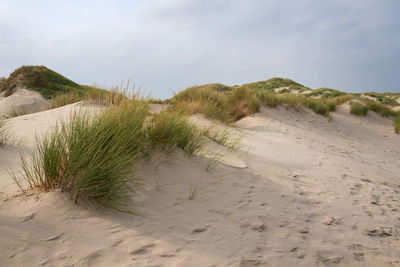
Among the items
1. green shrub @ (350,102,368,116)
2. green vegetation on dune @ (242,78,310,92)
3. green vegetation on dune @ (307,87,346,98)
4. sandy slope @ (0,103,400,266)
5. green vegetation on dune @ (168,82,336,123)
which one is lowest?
sandy slope @ (0,103,400,266)

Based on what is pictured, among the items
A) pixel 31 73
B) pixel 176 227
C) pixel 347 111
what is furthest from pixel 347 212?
pixel 31 73

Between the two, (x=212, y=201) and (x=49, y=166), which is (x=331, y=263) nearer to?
(x=212, y=201)

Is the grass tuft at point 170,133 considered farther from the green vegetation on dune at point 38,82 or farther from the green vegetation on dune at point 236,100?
the green vegetation on dune at point 38,82

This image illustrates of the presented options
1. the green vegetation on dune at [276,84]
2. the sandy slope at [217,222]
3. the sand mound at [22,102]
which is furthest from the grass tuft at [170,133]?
the green vegetation on dune at [276,84]

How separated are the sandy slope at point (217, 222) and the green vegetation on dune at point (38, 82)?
10.6 metres

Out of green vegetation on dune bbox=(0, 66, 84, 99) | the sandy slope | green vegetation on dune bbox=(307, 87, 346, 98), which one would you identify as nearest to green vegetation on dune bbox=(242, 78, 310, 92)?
green vegetation on dune bbox=(307, 87, 346, 98)

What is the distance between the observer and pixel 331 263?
188 centimetres

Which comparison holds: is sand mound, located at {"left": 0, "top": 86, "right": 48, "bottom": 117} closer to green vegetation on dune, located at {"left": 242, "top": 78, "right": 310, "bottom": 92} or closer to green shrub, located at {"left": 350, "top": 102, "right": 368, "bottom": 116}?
green shrub, located at {"left": 350, "top": 102, "right": 368, "bottom": 116}

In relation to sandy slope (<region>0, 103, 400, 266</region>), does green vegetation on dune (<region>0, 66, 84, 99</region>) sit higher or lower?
higher

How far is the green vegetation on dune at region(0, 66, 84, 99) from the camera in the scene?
42.8 feet

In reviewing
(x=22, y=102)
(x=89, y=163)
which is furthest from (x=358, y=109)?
(x=22, y=102)

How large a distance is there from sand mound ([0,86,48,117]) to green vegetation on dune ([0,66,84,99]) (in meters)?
0.37

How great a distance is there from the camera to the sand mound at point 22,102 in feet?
35.3

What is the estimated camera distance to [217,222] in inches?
89.1
